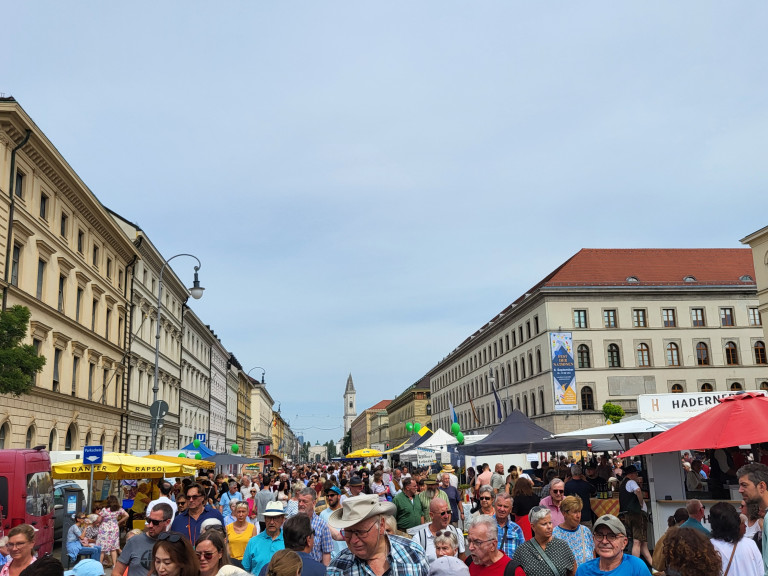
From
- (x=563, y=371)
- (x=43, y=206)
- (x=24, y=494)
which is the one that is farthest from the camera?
(x=563, y=371)

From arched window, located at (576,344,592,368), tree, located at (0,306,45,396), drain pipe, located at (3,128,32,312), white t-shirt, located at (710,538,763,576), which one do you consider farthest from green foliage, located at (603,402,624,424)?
white t-shirt, located at (710,538,763,576)

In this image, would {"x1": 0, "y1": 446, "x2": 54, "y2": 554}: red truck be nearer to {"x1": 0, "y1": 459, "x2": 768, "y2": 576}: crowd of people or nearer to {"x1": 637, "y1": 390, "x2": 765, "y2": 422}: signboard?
{"x1": 0, "y1": 459, "x2": 768, "y2": 576}: crowd of people

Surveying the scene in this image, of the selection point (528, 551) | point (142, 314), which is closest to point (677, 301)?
point (142, 314)

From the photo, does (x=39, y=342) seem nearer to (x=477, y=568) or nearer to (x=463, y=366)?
(x=477, y=568)

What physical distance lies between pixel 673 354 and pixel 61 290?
2023 inches

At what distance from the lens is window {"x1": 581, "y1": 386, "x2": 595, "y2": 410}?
207 ft

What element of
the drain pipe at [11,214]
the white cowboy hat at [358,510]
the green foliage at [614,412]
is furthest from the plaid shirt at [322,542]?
the green foliage at [614,412]

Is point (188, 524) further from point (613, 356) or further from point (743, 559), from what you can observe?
point (613, 356)

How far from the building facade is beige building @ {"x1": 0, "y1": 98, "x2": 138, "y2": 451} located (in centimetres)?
2063

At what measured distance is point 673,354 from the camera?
65.5 meters

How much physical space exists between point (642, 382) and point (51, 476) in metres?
55.6

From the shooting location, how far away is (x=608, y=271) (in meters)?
68.1

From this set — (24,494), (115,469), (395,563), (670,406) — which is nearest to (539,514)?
(395,563)

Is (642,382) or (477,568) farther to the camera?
(642,382)
